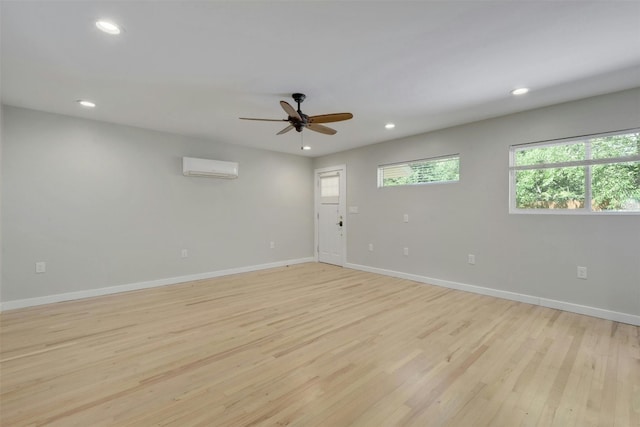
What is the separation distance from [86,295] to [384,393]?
4212 mm

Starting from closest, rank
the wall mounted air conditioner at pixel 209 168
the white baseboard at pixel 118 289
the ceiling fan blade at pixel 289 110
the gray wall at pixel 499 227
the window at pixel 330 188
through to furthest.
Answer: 1. the ceiling fan blade at pixel 289 110
2. the gray wall at pixel 499 227
3. the white baseboard at pixel 118 289
4. the wall mounted air conditioner at pixel 209 168
5. the window at pixel 330 188

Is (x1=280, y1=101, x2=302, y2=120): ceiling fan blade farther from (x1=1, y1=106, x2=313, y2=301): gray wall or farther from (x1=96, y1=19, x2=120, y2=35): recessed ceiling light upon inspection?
(x1=1, y1=106, x2=313, y2=301): gray wall

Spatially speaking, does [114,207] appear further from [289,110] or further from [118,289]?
[289,110]

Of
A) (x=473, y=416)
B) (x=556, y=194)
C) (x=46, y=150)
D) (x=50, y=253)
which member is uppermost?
(x=46, y=150)

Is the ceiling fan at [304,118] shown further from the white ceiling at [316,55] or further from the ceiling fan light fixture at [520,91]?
the ceiling fan light fixture at [520,91]

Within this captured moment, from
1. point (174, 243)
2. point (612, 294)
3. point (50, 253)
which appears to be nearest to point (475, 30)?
point (612, 294)

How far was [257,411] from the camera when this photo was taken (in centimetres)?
164

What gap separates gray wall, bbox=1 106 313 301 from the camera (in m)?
3.42

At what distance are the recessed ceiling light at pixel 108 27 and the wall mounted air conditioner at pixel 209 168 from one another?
2.67 metres

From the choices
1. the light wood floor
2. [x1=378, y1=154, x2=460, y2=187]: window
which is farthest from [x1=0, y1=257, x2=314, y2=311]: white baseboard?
[x1=378, y1=154, x2=460, y2=187]: window

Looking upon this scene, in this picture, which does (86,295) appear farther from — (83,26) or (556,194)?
(556,194)

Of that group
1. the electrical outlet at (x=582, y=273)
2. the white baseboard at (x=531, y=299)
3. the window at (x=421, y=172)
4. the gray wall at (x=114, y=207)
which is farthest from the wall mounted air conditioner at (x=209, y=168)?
the electrical outlet at (x=582, y=273)

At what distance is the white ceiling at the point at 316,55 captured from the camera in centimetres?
178

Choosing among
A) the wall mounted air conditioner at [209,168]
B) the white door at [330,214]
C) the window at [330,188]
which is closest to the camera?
the wall mounted air conditioner at [209,168]
